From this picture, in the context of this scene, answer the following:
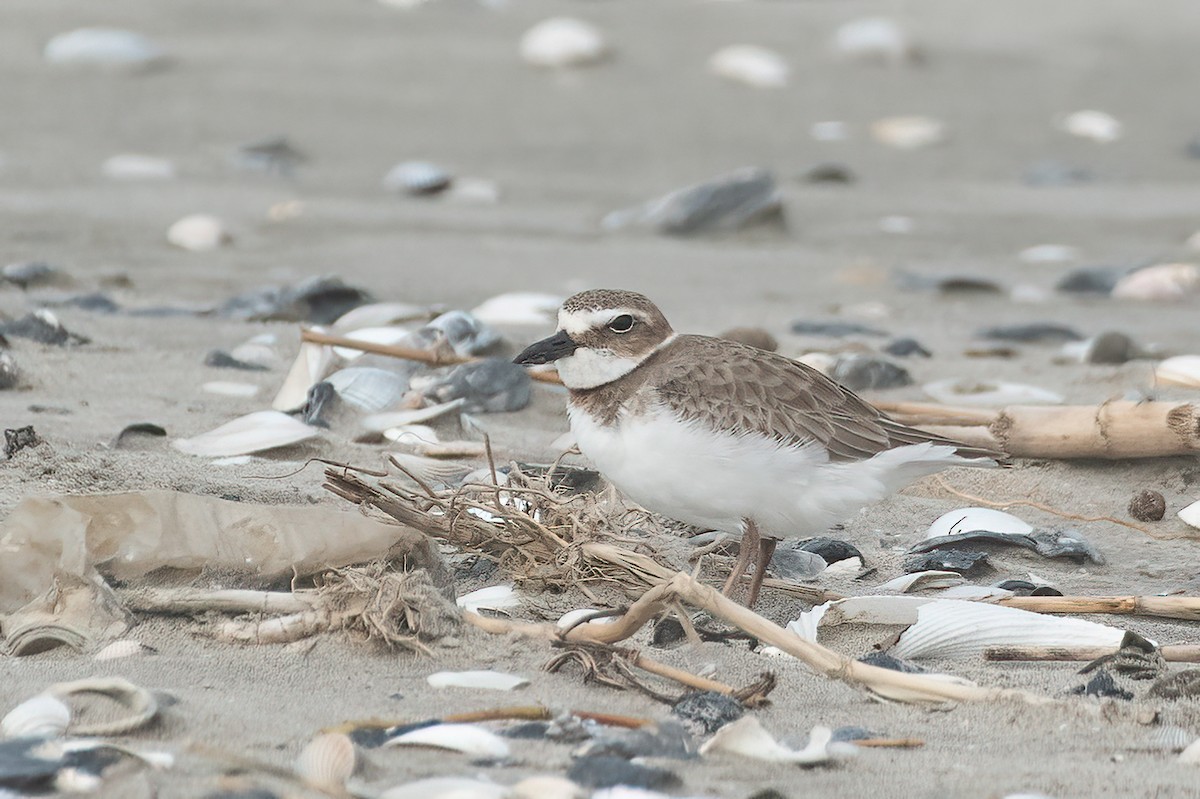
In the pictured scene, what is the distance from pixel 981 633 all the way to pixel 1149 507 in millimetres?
1276

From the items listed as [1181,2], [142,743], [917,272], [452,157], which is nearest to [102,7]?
[452,157]

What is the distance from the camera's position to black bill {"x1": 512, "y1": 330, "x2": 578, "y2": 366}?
3455 millimetres

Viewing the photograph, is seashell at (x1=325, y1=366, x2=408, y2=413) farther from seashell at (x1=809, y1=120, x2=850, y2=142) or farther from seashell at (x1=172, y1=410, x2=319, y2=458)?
seashell at (x1=809, y1=120, x2=850, y2=142)

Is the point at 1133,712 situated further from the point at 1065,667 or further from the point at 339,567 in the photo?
the point at 339,567

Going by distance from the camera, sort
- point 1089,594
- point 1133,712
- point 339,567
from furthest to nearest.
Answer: point 1089,594, point 339,567, point 1133,712

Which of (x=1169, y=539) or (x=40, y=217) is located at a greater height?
(x=40, y=217)

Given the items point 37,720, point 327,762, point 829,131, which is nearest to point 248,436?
point 37,720

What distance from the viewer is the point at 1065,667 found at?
2.89 meters

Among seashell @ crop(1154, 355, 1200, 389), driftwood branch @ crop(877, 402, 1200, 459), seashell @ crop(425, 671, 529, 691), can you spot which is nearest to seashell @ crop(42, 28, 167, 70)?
driftwood branch @ crop(877, 402, 1200, 459)

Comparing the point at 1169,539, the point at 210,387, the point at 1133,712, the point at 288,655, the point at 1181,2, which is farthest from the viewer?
the point at 1181,2

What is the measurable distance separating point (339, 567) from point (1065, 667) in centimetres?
147

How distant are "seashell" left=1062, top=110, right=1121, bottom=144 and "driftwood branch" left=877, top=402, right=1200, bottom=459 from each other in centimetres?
621

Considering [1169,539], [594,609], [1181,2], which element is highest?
[1181,2]

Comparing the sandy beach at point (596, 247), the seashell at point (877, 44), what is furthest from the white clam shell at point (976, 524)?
the seashell at point (877, 44)
